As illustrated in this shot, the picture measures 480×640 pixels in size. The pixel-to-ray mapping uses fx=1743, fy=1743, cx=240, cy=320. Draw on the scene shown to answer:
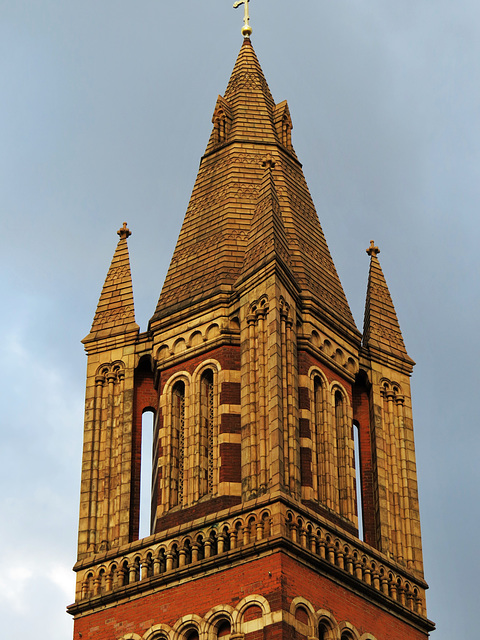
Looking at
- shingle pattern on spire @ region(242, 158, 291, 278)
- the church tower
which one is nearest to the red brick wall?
the church tower

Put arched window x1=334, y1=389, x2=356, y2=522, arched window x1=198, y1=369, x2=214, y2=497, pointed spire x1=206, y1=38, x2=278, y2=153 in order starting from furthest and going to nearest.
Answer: pointed spire x1=206, y1=38, x2=278, y2=153 → arched window x1=334, y1=389, x2=356, y2=522 → arched window x1=198, y1=369, x2=214, y2=497

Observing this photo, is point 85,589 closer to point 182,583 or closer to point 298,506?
point 182,583

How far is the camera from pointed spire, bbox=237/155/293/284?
43781 mm

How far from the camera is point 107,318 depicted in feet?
156

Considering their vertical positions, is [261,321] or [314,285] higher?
[314,285]

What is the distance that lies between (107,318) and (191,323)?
3216 mm

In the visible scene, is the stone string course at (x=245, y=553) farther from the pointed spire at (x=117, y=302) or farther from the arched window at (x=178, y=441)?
the pointed spire at (x=117, y=302)

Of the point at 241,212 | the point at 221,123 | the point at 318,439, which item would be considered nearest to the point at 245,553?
the point at 318,439

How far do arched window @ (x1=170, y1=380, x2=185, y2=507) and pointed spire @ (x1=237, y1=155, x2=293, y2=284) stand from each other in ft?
11.2

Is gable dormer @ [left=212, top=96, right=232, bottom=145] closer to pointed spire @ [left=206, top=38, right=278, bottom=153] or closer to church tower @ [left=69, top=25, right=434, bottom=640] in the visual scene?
pointed spire @ [left=206, top=38, right=278, bottom=153]

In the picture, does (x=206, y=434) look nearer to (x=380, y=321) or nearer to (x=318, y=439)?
(x=318, y=439)

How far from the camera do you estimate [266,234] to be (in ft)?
147

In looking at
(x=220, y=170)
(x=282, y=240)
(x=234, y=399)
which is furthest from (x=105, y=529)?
(x=220, y=170)

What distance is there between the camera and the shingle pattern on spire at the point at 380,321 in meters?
47.8
